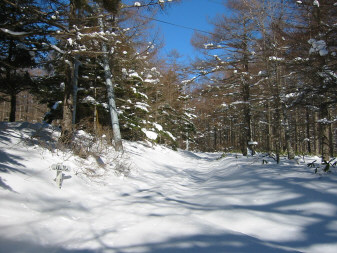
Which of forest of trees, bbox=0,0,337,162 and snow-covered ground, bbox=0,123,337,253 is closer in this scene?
snow-covered ground, bbox=0,123,337,253

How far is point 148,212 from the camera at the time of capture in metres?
3.35

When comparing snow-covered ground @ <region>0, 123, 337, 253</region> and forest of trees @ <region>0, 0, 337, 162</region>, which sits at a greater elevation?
forest of trees @ <region>0, 0, 337, 162</region>

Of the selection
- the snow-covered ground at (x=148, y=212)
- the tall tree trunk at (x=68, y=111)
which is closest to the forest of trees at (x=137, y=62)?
the tall tree trunk at (x=68, y=111)

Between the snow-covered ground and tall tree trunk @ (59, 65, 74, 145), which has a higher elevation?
tall tree trunk @ (59, 65, 74, 145)

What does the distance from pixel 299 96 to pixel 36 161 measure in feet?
22.9

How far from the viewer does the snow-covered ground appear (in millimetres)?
2283

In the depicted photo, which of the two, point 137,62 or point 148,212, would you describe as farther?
point 137,62

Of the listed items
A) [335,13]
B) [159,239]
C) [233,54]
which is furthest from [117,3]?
[233,54]

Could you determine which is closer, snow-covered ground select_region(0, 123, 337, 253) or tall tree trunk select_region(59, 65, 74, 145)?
snow-covered ground select_region(0, 123, 337, 253)

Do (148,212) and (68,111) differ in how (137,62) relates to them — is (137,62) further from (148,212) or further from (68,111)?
(148,212)

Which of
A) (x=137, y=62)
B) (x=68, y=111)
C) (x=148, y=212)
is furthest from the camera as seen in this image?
(x=137, y=62)

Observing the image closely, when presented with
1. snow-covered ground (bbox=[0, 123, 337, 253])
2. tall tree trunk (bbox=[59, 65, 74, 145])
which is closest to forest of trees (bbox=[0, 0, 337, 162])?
tall tree trunk (bbox=[59, 65, 74, 145])

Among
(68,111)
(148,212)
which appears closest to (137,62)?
(68,111)

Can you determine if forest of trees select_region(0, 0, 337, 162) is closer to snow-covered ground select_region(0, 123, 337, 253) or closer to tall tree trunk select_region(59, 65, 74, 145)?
tall tree trunk select_region(59, 65, 74, 145)
